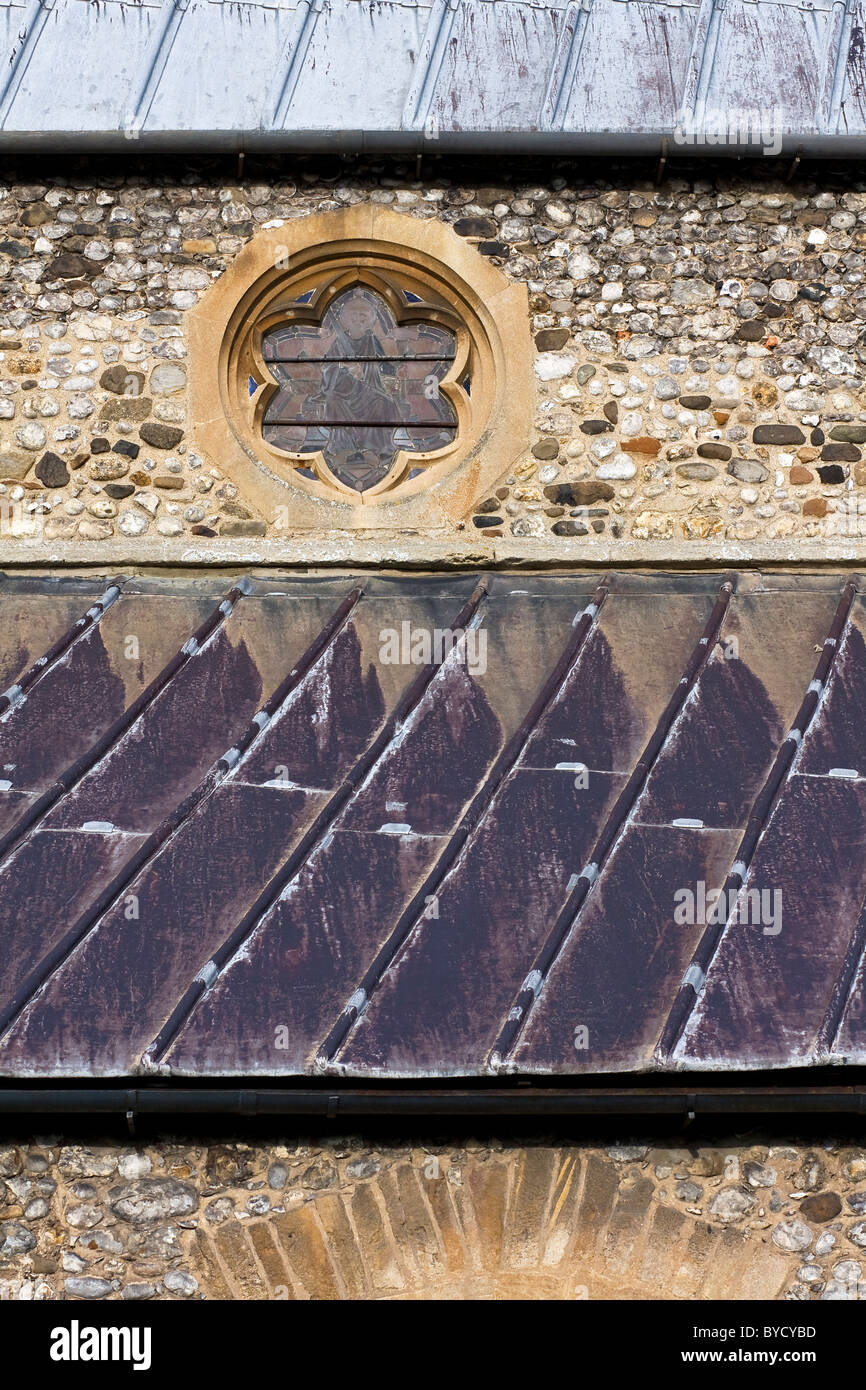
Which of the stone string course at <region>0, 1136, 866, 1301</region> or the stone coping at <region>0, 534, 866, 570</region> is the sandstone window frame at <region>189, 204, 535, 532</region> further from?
the stone string course at <region>0, 1136, 866, 1301</region>

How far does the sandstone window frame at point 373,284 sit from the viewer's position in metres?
6.95

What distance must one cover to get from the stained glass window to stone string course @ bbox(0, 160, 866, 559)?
1.36 ft

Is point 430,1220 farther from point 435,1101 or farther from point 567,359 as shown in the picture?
point 567,359

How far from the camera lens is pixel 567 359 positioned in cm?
701

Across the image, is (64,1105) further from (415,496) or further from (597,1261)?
(415,496)

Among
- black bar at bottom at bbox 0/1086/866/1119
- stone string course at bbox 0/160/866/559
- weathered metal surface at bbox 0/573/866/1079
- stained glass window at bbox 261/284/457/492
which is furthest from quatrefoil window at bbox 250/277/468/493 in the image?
black bar at bottom at bbox 0/1086/866/1119

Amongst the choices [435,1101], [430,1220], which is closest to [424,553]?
[435,1101]

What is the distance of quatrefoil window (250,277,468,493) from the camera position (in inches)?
282

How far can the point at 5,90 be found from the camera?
24.7 ft

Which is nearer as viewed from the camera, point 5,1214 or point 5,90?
point 5,1214

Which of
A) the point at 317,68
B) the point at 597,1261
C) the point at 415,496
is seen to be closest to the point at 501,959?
the point at 597,1261

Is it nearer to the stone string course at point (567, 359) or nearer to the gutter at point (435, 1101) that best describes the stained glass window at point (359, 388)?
the stone string course at point (567, 359)

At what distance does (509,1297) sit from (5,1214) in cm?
143

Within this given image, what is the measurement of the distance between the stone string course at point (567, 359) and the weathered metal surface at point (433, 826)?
0.31 meters
